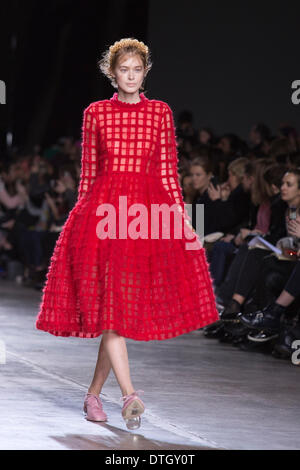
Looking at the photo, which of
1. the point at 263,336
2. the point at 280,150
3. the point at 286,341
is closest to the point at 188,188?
the point at 280,150

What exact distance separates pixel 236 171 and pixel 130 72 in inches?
131

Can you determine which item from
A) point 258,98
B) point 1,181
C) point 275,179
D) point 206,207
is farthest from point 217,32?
point 275,179

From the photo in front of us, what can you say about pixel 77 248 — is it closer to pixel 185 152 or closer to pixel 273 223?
pixel 273 223

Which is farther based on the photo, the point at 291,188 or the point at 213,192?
the point at 213,192

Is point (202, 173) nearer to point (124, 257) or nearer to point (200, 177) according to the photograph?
point (200, 177)

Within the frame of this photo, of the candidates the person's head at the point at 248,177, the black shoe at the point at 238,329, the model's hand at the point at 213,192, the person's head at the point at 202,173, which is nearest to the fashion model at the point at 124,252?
the black shoe at the point at 238,329

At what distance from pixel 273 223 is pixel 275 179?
29cm

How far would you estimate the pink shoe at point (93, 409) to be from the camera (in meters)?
3.27

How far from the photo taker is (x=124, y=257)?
3.20 meters

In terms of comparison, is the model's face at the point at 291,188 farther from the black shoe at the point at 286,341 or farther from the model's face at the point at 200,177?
the model's face at the point at 200,177

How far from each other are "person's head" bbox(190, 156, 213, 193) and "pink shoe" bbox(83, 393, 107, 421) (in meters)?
3.45

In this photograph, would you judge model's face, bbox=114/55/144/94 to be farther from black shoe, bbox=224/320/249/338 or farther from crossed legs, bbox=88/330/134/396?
black shoe, bbox=224/320/249/338

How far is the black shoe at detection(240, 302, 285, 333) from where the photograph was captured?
197 inches

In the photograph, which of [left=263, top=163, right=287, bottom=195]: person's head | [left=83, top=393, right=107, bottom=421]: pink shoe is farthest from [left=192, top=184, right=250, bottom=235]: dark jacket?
[left=83, top=393, right=107, bottom=421]: pink shoe
